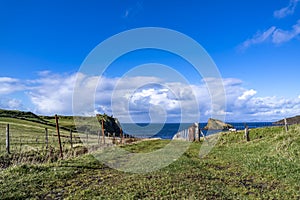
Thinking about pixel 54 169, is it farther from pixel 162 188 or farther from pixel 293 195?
pixel 293 195

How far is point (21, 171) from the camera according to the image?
12.3 metres

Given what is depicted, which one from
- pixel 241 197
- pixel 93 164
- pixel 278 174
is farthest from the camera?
pixel 93 164

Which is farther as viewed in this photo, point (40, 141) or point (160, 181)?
point (40, 141)

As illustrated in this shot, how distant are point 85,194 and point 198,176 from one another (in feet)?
A: 15.8

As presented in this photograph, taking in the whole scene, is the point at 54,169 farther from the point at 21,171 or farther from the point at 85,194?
the point at 85,194

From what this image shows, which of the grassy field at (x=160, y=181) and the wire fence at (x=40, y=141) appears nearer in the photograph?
the grassy field at (x=160, y=181)

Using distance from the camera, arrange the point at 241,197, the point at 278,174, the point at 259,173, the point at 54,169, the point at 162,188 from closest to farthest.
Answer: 1. the point at 241,197
2. the point at 162,188
3. the point at 278,174
4. the point at 259,173
5. the point at 54,169

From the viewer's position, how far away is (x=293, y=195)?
28.8 ft

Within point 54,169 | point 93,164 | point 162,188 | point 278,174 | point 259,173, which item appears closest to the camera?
point 162,188

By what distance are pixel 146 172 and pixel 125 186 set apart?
2.72 m

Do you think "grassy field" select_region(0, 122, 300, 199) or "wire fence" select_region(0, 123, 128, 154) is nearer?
"grassy field" select_region(0, 122, 300, 199)

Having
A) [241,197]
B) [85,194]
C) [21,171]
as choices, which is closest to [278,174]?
[241,197]

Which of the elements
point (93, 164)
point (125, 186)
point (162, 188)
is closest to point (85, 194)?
point (125, 186)

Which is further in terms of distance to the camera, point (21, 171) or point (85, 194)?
point (21, 171)
